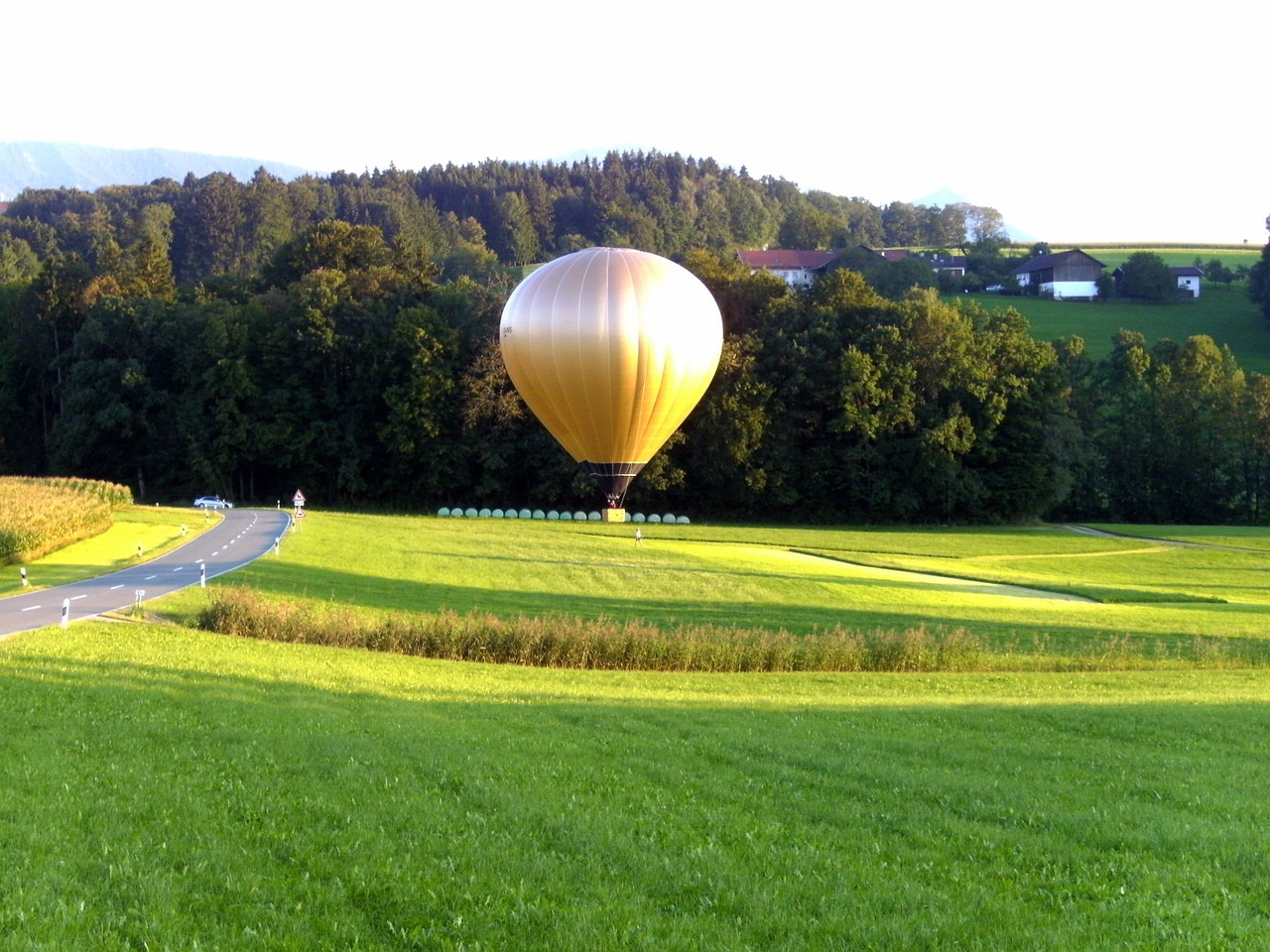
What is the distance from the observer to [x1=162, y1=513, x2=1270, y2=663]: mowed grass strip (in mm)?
26766

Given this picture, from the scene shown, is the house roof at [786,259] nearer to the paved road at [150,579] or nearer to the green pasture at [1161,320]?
the green pasture at [1161,320]

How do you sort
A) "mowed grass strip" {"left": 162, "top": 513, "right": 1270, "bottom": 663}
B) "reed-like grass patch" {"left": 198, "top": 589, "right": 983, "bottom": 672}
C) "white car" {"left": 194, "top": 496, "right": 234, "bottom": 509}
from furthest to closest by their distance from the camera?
1. "white car" {"left": 194, "top": 496, "right": 234, "bottom": 509}
2. "mowed grass strip" {"left": 162, "top": 513, "right": 1270, "bottom": 663}
3. "reed-like grass patch" {"left": 198, "top": 589, "right": 983, "bottom": 672}

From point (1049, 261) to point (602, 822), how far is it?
12010 centimetres

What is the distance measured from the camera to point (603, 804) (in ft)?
30.2

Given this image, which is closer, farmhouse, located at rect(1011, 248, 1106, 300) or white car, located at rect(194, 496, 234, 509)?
white car, located at rect(194, 496, 234, 509)

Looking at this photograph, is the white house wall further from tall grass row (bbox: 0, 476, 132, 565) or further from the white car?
tall grass row (bbox: 0, 476, 132, 565)

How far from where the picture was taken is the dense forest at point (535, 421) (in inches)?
2469

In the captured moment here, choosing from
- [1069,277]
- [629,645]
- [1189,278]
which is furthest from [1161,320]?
[629,645]

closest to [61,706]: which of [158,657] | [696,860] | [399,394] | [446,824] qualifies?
[158,657]

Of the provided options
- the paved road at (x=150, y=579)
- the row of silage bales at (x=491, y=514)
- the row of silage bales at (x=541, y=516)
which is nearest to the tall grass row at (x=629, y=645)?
the paved road at (x=150, y=579)

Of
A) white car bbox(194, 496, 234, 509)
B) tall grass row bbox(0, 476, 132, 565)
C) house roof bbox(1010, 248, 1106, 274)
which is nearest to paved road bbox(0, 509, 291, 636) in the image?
tall grass row bbox(0, 476, 132, 565)

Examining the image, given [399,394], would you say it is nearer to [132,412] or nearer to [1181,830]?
[132,412]

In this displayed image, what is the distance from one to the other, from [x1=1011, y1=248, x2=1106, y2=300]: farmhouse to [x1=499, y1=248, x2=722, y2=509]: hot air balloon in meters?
78.8

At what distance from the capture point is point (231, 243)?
130m
